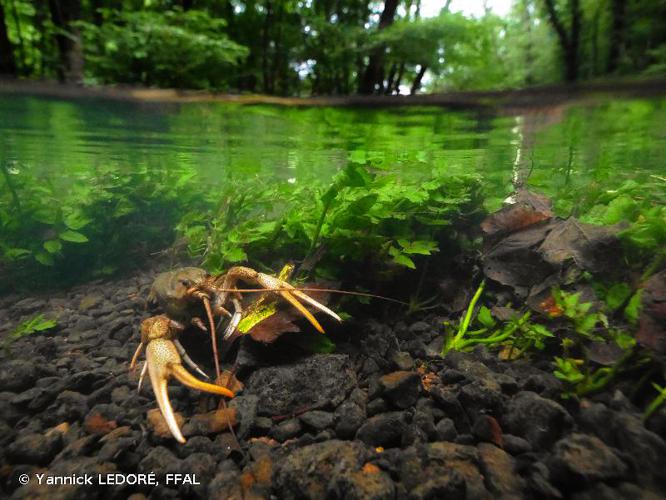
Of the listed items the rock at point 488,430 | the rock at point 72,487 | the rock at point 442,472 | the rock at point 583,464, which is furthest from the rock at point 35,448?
the rock at point 583,464

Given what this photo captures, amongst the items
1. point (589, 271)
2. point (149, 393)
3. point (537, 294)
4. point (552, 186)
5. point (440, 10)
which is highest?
point (440, 10)

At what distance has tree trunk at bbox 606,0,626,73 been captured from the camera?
9.31 feet

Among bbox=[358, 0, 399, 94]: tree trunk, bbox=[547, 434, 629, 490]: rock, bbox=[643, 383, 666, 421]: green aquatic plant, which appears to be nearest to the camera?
bbox=[547, 434, 629, 490]: rock

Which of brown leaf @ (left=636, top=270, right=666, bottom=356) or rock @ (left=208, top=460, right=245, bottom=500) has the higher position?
brown leaf @ (left=636, top=270, right=666, bottom=356)

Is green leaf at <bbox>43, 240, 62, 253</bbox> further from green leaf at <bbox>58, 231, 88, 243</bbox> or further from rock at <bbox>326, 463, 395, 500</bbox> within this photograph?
rock at <bbox>326, 463, 395, 500</bbox>

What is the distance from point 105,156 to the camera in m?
9.34

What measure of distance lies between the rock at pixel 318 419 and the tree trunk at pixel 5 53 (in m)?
5.46

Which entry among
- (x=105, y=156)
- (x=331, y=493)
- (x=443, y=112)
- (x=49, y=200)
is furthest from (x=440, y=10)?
(x=105, y=156)

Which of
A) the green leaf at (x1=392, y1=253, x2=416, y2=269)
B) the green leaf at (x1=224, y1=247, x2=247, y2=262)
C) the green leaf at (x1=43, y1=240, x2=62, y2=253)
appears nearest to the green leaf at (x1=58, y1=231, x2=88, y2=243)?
the green leaf at (x1=43, y1=240, x2=62, y2=253)

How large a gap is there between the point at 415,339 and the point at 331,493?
184 cm

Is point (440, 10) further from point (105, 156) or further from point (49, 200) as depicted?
point (105, 156)

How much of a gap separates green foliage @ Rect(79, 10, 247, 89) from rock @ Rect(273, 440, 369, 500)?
4.98 m

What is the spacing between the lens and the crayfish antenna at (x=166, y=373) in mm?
2234

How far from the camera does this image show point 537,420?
2205 millimetres
